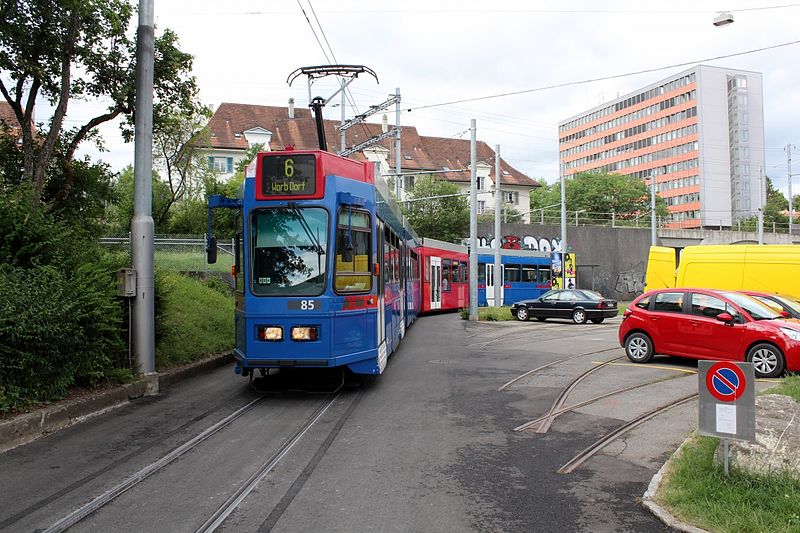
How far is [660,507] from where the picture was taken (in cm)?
502

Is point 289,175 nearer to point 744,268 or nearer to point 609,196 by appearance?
point 744,268

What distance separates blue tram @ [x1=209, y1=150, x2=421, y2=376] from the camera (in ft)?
30.0

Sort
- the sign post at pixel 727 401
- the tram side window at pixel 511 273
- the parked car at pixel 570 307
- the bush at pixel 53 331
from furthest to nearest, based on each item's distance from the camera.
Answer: the tram side window at pixel 511 273
the parked car at pixel 570 307
the bush at pixel 53 331
the sign post at pixel 727 401

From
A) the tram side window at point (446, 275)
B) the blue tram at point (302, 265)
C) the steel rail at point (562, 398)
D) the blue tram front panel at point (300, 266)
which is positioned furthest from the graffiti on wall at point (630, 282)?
the blue tram front panel at point (300, 266)

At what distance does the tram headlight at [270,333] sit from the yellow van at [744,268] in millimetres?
15187

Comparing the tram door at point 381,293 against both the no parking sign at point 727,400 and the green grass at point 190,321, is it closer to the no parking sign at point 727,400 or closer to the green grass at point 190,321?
the green grass at point 190,321

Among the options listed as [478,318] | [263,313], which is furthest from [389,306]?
[478,318]

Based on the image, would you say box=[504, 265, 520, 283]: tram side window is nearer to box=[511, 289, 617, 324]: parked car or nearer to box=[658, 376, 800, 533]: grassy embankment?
box=[511, 289, 617, 324]: parked car

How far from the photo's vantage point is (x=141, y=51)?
10609mm

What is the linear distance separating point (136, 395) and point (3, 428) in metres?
2.95

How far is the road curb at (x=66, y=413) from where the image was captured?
7.05 m

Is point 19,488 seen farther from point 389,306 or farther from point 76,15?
point 76,15

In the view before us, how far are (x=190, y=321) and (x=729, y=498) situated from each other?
12.8 metres

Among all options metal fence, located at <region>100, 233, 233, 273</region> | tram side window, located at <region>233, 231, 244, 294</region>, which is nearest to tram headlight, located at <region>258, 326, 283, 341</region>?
tram side window, located at <region>233, 231, 244, 294</region>
